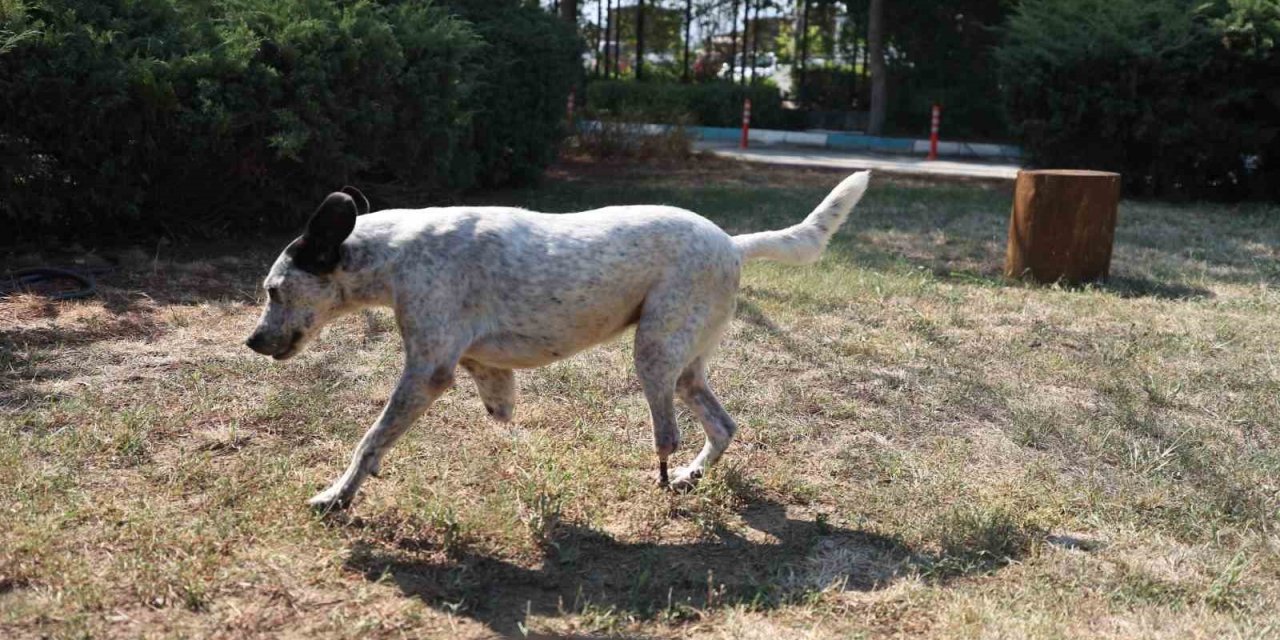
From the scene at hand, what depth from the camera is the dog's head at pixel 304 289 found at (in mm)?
3965

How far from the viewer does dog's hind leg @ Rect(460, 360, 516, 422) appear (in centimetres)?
446

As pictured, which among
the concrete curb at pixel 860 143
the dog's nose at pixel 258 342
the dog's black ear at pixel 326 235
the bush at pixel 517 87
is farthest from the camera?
the concrete curb at pixel 860 143

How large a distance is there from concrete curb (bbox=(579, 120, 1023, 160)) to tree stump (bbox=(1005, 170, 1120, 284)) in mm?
13654

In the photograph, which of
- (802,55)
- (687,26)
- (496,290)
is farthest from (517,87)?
(802,55)

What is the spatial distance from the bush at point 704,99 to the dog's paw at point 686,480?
19746 mm

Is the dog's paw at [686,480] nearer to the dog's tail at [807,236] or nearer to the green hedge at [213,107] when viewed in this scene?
the dog's tail at [807,236]

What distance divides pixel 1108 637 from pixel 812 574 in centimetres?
93

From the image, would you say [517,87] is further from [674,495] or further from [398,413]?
[398,413]

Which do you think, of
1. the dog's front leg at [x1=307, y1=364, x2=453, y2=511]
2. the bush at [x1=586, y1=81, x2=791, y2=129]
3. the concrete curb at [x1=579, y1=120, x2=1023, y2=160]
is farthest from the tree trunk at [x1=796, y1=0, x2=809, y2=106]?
the dog's front leg at [x1=307, y1=364, x2=453, y2=511]

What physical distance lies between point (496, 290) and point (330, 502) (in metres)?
0.94

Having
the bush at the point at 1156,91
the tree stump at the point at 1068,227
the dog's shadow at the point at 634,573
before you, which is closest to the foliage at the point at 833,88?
the bush at the point at 1156,91

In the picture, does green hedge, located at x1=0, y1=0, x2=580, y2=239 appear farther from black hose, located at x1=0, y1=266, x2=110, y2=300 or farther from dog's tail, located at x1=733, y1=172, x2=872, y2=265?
dog's tail, located at x1=733, y1=172, x2=872, y2=265

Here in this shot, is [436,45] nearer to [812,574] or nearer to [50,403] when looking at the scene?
[50,403]

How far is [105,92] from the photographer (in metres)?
7.73
